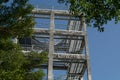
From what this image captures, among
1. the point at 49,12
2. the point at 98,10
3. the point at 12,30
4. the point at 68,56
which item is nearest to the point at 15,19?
the point at 12,30

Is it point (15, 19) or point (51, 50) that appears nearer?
point (15, 19)

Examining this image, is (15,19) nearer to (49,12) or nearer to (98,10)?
(98,10)

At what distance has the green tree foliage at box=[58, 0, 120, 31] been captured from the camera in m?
11.9

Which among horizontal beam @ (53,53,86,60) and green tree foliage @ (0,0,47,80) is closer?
green tree foliage @ (0,0,47,80)

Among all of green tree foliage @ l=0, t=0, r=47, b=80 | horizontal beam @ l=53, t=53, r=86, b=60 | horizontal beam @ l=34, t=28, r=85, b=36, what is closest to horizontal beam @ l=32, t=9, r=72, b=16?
horizontal beam @ l=34, t=28, r=85, b=36

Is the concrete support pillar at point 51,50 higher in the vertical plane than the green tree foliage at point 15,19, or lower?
lower

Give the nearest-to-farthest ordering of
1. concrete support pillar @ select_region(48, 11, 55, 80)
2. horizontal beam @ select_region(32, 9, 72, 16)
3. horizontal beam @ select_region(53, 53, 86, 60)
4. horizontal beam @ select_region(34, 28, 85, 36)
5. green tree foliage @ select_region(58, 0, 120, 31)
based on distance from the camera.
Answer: green tree foliage @ select_region(58, 0, 120, 31) → concrete support pillar @ select_region(48, 11, 55, 80) → horizontal beam @ select_region(53, 53, 86, 60) → horizontal beam @ select_region(34, 28, 85, 36) → horizontal beam @ select_region(32, 9, 72, 16)

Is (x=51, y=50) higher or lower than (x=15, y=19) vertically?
lower

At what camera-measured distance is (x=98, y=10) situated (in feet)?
39.5

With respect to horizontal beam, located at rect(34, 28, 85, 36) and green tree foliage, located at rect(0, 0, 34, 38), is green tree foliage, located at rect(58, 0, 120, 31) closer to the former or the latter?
green tree foliage, located at rect(0, 0, 34, 38)

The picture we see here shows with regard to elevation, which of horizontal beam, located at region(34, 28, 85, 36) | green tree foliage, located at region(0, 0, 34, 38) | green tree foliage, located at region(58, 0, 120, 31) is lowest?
horizontal beam, located at region(34, 28, 85, 36)

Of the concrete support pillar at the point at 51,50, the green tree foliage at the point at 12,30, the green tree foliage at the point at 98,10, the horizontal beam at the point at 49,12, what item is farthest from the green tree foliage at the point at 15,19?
the horizontal beam at the point at 49,12

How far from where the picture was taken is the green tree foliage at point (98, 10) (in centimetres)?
1188

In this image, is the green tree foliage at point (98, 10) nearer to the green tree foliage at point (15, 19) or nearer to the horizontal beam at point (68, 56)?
the green tree foliage at point (15, 19)
